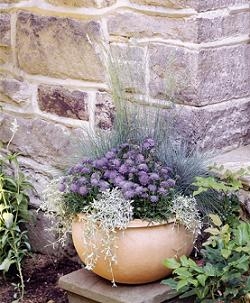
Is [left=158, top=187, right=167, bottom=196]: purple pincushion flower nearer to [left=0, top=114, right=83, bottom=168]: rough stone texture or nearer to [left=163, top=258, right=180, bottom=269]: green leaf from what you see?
[left=163, top=258, right=180, bottom=269]: green leaf

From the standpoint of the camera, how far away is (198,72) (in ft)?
9.87

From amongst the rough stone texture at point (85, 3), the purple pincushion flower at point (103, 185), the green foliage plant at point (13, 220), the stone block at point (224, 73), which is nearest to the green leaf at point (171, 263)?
the purple pincushion flower at point (103, 185)

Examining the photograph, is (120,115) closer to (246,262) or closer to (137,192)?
(137,192)

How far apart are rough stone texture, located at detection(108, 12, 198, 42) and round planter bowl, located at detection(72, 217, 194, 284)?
0.76 m

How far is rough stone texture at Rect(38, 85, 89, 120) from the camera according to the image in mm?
3449

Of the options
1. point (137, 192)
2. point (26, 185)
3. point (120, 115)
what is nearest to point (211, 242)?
point (137, 192)

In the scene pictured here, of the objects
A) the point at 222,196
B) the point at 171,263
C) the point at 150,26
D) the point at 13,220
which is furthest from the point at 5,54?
the point at 171,263

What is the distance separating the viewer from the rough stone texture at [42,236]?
3.66 metres

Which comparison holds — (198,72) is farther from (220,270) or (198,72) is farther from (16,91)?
(16,91)

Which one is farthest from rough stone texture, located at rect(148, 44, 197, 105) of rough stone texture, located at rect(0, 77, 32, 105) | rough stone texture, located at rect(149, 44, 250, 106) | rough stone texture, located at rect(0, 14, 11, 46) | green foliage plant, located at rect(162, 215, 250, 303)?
rough stone texture, located at rect(0, 14, 11, 46)

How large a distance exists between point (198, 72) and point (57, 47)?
2.54 feet

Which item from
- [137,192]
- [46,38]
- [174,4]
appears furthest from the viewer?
[46,38]

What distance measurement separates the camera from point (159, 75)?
10.2 ft

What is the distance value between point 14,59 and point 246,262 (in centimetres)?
171
